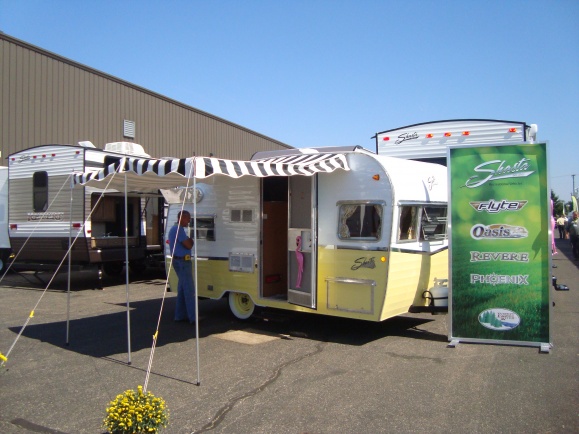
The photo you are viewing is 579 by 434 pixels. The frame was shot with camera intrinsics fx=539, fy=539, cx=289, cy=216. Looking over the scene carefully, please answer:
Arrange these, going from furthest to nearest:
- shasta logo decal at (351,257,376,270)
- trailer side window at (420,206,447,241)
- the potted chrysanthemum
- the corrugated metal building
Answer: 1. the corrugated metal building
2. trailer side window at (420,206,447,241)
3. shasta logo decal at (351,257,376,270)
4. the potted chrysanthemum

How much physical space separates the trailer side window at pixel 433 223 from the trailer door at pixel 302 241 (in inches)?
64.1

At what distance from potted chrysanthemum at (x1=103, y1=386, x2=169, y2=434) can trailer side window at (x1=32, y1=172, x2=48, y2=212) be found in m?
9.98

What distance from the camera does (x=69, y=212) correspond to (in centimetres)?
1262

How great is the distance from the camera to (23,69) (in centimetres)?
1712

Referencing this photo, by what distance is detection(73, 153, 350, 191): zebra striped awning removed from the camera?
6070mm

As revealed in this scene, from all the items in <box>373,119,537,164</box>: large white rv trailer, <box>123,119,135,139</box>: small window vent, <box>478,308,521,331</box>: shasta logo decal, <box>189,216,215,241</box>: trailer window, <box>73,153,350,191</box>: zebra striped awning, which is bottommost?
<box>478,308,521,331</box>: shasta logo decal

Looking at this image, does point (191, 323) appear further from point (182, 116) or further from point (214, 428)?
point (182, 116)

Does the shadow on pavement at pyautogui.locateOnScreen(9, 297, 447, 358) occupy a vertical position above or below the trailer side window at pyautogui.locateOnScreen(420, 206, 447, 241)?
below

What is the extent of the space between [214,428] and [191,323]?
4248 mm

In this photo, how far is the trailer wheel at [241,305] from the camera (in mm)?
8789

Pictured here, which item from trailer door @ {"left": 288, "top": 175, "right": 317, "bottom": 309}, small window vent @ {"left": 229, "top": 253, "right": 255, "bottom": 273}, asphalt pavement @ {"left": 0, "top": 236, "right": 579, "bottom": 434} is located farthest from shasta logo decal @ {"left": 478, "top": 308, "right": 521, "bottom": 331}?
small window vent @ {"left": 229, "top": 253, "right": 255, "bottom": 273}

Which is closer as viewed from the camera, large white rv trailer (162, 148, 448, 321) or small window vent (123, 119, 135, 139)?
large white rv trailer (162, 148, 448, 321)

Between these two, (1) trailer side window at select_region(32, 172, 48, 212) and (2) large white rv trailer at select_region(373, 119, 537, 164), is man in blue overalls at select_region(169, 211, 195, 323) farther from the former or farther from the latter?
(1) trailer side window at select_region(32, 172, 48, 212)

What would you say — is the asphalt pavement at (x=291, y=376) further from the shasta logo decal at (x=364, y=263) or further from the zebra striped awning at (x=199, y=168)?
the zebra striped awning at (x=199, y=168)
